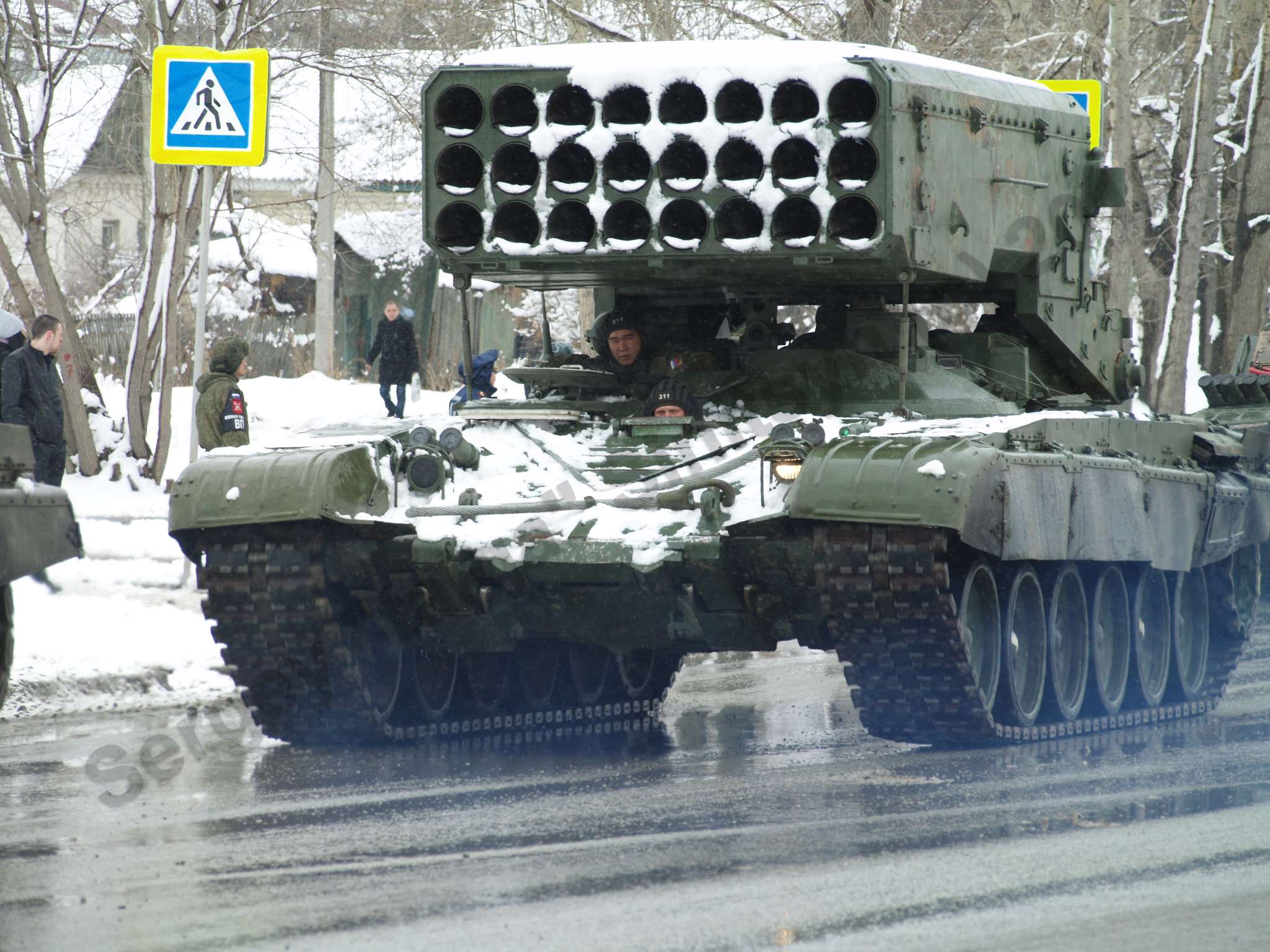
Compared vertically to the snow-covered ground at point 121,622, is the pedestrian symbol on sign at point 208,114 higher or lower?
higher

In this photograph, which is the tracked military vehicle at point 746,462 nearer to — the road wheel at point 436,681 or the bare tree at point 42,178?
the road wheel at point 436,681

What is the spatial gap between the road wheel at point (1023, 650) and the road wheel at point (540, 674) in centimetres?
229

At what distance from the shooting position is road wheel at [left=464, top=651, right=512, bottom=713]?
9812 millimetres

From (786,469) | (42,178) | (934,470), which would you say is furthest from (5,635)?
(42,178)

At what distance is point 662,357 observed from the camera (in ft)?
32.8

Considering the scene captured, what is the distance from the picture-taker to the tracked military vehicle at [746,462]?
817 centimetres

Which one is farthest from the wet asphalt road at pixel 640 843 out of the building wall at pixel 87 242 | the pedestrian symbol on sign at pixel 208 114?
the building wall at pixel 87 242

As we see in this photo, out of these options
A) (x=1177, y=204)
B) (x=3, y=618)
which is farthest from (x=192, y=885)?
(x=1177, y=204)

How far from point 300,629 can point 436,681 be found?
1257mm

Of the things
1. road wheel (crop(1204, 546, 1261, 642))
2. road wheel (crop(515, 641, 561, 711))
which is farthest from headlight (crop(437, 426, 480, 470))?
road wheel (crop(1204, 546, 1261, 642))

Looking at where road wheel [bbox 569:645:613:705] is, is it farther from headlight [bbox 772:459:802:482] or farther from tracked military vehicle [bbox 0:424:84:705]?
tracked military vehicle [bbox 0:424:84:705]

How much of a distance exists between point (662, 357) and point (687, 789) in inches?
119

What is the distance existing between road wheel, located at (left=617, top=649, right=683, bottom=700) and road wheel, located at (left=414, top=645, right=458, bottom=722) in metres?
1.14

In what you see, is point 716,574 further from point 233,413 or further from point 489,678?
point 233,413
